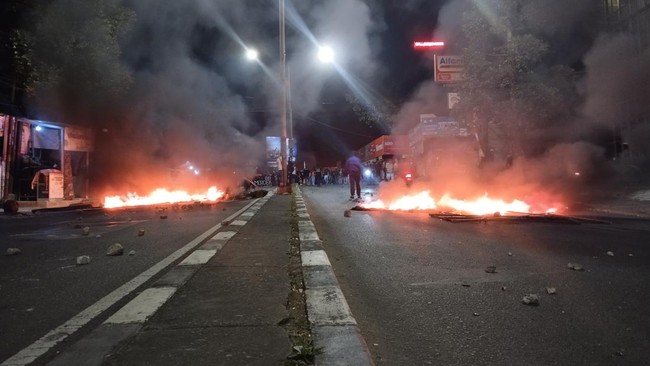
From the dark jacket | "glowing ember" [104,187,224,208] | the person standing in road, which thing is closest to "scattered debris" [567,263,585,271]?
the person standing in road

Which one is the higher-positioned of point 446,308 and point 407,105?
point 407,105

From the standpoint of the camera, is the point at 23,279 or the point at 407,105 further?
the point at 407,105

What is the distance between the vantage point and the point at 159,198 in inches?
483

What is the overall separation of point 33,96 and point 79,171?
2.42m

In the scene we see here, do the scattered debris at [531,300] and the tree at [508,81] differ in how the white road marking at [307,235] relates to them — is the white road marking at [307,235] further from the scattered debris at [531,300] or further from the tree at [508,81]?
the tree at [508,81]

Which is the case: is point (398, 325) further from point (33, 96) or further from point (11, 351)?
point (33, 96)

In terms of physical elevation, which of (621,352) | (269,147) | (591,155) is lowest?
(621,352)

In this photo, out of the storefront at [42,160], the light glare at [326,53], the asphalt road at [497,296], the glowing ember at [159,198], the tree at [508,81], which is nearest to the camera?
the asphalt road at [497,296]

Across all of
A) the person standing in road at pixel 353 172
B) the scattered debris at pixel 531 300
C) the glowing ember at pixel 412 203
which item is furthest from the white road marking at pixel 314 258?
the person standing in road at pixel 353 172

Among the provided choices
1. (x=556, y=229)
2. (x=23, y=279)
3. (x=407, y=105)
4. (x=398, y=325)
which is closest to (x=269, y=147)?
(x=407, y=105)

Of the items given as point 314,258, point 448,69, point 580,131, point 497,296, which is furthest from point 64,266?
point 448,69

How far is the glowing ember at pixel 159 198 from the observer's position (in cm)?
1141

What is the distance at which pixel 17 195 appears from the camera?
11156 millimetres

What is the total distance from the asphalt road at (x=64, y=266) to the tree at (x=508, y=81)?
25.4ft
